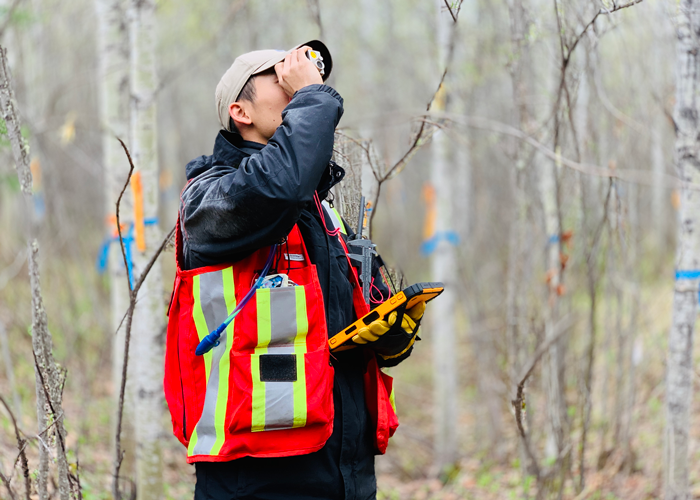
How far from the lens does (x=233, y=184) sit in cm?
139

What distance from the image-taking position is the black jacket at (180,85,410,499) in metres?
1.39

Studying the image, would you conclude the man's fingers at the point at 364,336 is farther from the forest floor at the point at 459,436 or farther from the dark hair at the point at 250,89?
the forest floor at the point at 459,436

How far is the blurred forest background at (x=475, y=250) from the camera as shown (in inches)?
107

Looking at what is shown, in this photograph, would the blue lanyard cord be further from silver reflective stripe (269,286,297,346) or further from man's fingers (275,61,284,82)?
man's fingers (275,61,284,82)

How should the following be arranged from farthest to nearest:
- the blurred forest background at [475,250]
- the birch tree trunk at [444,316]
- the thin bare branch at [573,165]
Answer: the birch tree trunk at [444,316], the blurred forest background at [475,250], the thin bare branch at [573,165]

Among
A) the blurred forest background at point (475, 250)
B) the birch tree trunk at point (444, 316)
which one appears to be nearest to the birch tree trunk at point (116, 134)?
the blurred forest background at point (475, 250)

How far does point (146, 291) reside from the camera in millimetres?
2676

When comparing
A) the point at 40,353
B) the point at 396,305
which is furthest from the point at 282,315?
the point at 40,353

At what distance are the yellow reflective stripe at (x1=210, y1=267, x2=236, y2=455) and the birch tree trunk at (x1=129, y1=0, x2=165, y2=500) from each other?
1.29 metres

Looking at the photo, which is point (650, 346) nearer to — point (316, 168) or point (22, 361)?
point (316, 168)

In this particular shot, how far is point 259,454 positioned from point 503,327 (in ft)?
13.4

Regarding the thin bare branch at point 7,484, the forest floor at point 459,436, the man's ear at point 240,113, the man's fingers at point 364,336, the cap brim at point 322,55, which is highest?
the cap brim at point 322,55

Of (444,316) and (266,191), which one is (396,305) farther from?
(444,316)

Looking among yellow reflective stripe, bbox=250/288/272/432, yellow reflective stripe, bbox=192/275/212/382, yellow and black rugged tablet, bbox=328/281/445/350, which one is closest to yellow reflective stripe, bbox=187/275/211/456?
yellow reflective stripe, bbox=192/275/212/382
